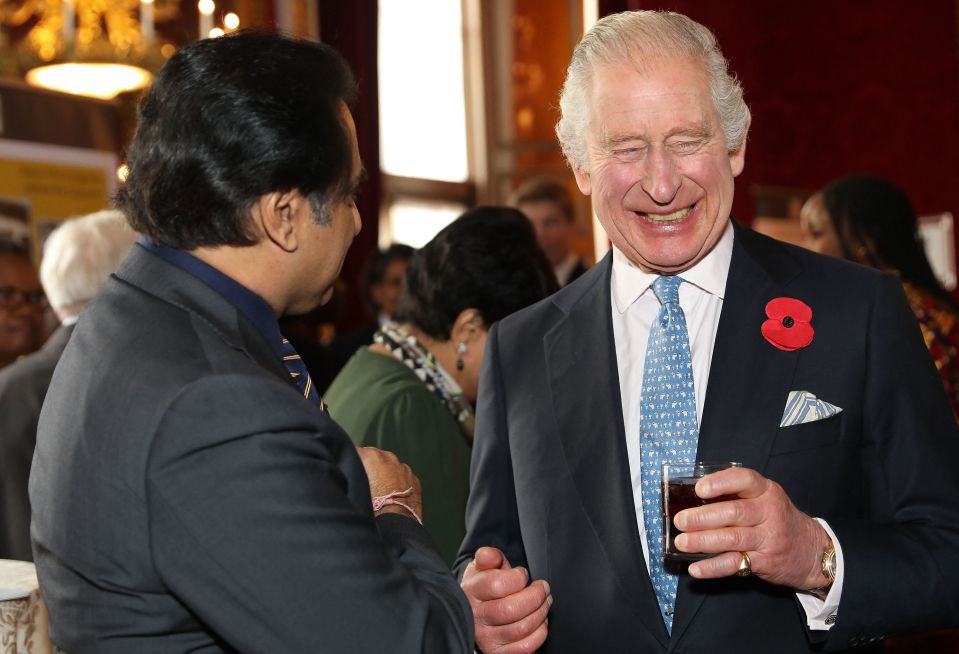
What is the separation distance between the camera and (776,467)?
68.7 inches

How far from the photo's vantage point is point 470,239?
2.71 m

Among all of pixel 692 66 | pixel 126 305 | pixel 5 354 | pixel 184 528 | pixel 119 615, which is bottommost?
pixel 5 354

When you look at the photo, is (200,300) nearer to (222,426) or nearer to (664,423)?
(222,426)

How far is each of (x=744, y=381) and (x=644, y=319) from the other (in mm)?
259

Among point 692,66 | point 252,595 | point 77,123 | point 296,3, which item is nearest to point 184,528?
point 252,595

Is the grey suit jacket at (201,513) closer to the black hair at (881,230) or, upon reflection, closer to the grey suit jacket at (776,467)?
the grey suit jacket at (776,467)

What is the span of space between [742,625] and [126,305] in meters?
1.02

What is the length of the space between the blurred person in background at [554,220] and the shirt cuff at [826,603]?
151 inches

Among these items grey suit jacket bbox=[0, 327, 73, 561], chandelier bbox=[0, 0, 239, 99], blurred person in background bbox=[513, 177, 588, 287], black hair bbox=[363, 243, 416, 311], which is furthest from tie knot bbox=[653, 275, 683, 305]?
black hair bbox=[363, 243, 416, 311]

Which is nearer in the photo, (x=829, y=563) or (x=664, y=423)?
(x=829, y=563)

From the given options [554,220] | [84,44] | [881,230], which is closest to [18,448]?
[84,44]

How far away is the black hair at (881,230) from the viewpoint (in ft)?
11.8

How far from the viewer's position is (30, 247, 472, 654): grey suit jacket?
1.27 m

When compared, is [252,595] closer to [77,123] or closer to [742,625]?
[742,625]
